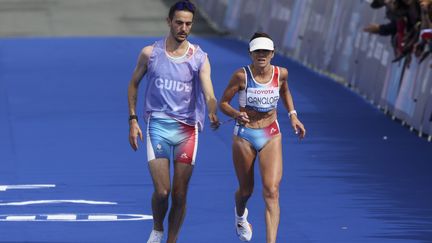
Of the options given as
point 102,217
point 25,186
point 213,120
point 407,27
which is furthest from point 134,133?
point 407,27

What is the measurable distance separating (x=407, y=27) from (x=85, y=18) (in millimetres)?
20252

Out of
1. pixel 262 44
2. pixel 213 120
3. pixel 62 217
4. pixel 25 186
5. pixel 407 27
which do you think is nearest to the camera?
pixel 213 120

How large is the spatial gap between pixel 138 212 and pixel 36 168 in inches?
150

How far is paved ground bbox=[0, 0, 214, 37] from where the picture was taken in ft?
133

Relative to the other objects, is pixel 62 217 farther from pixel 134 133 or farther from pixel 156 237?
pixel 134 133

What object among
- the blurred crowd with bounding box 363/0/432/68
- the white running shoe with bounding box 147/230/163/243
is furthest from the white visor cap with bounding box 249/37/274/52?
the blurred crowd with bounding box 363/0/432/68

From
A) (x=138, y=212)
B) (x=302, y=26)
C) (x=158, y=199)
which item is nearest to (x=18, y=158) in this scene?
(x=138, y=212)

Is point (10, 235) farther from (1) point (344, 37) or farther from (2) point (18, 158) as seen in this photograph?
(1) point (344, 37)

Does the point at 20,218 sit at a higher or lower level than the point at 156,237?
lower

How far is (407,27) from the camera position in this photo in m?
23.5

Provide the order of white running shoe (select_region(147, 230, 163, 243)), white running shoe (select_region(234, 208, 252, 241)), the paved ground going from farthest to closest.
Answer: the paved ground, white running shoe (select_region(234, 208, 252, 241)), white running shoe (select_region(147, 230, 163, 243))

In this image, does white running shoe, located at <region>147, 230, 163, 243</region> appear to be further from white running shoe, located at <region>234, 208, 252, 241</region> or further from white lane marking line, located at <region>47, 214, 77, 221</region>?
white lane marking line, located at <region>47, 214, 77, 221</region>

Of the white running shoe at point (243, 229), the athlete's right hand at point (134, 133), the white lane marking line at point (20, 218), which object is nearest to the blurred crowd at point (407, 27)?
the white lane marking line at point (20, 218)

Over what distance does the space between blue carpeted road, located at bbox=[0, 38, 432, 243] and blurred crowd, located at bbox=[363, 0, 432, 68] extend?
1175mm
